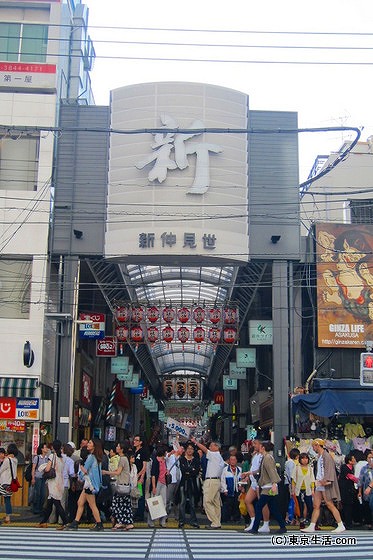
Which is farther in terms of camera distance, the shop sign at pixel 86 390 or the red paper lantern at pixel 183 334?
the shop sign at pixel 86 390

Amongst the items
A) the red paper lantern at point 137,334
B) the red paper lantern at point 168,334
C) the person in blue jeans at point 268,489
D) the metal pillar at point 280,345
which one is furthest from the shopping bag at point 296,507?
the red paper lantern at point 168,334

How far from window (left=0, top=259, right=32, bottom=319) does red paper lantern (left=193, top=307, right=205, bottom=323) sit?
6.45 m

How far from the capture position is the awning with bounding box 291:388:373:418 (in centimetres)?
2155

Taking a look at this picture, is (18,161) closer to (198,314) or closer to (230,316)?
(198,314)

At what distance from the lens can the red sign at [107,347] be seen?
2922 centimetres

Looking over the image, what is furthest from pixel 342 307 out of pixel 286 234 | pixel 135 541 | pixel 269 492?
pixel 135 541

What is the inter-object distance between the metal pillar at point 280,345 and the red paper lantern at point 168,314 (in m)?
4.38

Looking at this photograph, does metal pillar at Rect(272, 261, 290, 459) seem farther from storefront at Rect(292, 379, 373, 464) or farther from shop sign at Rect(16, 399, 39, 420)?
shop sign at Rect(16, 399, 39, 420)

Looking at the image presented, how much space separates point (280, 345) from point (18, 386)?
8202mm

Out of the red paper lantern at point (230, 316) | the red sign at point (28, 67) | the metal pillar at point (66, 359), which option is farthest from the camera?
the red paper lantern at point (230, 316)

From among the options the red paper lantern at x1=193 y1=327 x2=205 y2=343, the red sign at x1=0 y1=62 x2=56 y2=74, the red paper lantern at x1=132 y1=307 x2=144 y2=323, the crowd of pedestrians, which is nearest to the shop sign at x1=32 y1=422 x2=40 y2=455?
the crowd of pedestrians

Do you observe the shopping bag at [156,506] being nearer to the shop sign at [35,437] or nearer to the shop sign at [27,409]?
the shop sign at [35,437]

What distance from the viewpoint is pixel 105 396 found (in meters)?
37.4

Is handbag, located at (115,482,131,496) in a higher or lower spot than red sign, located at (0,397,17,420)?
lower
